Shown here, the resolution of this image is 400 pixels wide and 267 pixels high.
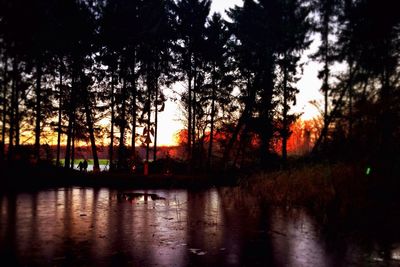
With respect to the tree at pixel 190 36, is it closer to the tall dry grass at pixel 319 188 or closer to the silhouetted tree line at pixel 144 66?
the silhouetted tree line at pixel 144 66

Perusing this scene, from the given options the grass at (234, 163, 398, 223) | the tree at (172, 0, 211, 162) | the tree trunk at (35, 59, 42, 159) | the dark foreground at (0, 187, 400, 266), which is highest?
the tree at (172, 0, 211, 162)

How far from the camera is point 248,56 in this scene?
35.0 metres

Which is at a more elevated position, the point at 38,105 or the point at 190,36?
the point at 190,36

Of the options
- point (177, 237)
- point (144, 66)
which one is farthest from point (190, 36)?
point (177, 237)

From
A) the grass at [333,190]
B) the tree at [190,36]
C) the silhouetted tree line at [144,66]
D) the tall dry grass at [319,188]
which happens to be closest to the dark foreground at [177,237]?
the grass at [333,190]

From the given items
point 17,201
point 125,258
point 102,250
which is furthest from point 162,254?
point 17,201

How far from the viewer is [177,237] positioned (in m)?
9.16

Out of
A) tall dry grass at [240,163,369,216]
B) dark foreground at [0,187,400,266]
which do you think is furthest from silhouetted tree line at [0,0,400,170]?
dark foreground at [0,187,400,266]

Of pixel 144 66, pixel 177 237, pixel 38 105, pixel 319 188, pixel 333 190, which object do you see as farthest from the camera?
pixel 144 66

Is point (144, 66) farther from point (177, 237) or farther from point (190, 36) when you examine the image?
point (177, 237)

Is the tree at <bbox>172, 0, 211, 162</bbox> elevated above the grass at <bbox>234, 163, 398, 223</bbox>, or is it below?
above

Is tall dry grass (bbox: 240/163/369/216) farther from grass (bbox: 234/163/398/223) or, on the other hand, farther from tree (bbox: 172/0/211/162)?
tree (bbox: 172/0/211/162)

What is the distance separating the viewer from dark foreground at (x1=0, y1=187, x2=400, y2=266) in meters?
7.25

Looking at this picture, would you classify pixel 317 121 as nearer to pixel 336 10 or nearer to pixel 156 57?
pixel 336 10
